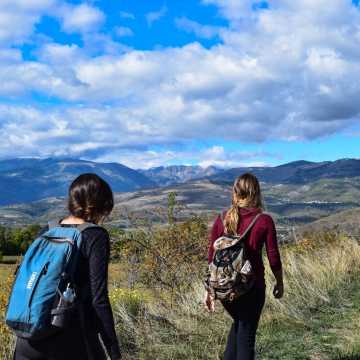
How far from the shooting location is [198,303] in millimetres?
6453

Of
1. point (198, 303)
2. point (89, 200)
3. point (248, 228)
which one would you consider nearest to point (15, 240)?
point (198, 303)

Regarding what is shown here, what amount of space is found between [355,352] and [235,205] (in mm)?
1945

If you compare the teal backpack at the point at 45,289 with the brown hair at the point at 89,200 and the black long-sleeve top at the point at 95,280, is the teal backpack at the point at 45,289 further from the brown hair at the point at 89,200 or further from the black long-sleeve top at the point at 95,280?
the brown hair at the point at 89,200

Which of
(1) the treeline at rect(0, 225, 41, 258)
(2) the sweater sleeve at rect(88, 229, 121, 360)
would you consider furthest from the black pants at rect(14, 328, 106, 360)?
(1) the treeline at rect(0, 225, 41, 258)

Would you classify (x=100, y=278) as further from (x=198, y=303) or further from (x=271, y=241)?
(x=198, y=303)

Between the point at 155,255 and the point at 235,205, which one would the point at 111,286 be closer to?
the point at 155,255

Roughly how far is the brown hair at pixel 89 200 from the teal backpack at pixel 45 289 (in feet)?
0.54

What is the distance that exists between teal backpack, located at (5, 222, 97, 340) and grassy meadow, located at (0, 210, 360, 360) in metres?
2.59

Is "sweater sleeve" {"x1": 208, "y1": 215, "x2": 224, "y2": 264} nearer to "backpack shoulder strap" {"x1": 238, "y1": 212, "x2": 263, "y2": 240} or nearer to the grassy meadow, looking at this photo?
"backpack shoulder strap" {"x1": 238, "y1": 212, "x2": 263, "y2": 240}

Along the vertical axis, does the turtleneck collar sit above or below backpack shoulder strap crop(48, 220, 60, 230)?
above

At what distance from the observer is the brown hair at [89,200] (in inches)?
111

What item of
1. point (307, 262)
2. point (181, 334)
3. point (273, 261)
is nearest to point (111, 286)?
point (181, 334)

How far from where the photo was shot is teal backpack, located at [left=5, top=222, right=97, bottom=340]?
2.57 metres

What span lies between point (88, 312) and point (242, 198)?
1.62m
